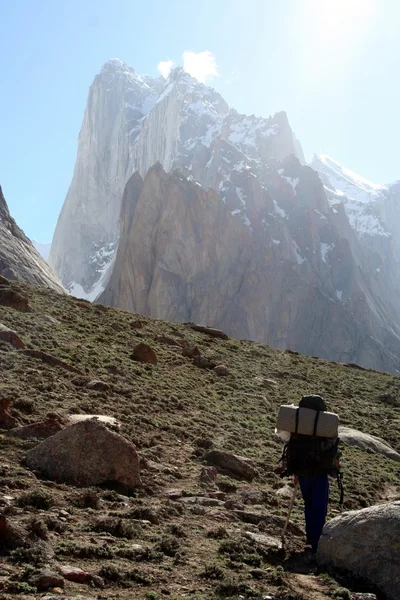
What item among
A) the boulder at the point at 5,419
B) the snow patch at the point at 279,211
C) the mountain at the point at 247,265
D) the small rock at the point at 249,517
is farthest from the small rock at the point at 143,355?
the snow patch at the point at 279,211

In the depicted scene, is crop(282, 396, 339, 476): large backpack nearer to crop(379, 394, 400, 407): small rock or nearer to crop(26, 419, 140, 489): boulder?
crop(26, 419, 140, 489): boulder

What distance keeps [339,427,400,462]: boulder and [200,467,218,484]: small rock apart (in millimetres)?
8776

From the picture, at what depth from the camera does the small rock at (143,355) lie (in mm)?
22359

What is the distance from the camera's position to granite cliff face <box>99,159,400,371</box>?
115500 millimetres

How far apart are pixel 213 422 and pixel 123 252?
109m

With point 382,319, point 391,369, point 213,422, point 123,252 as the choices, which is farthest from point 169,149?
point 213,422

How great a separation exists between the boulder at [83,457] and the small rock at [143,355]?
1323 cm

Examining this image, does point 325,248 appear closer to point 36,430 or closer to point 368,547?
point 36,430

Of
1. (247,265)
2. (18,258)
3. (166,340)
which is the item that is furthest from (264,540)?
(247,265)

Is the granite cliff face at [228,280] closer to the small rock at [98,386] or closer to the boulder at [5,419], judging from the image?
the small rock at [98,386]

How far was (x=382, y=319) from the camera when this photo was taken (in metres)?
142

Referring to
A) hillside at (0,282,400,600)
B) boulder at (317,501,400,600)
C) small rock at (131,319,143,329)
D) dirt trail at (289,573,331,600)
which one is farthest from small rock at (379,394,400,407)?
dirt trail at (289,573,331,600)

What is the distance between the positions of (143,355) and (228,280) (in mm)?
98038

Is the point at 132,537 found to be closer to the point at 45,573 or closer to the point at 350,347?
the point at 45,573
